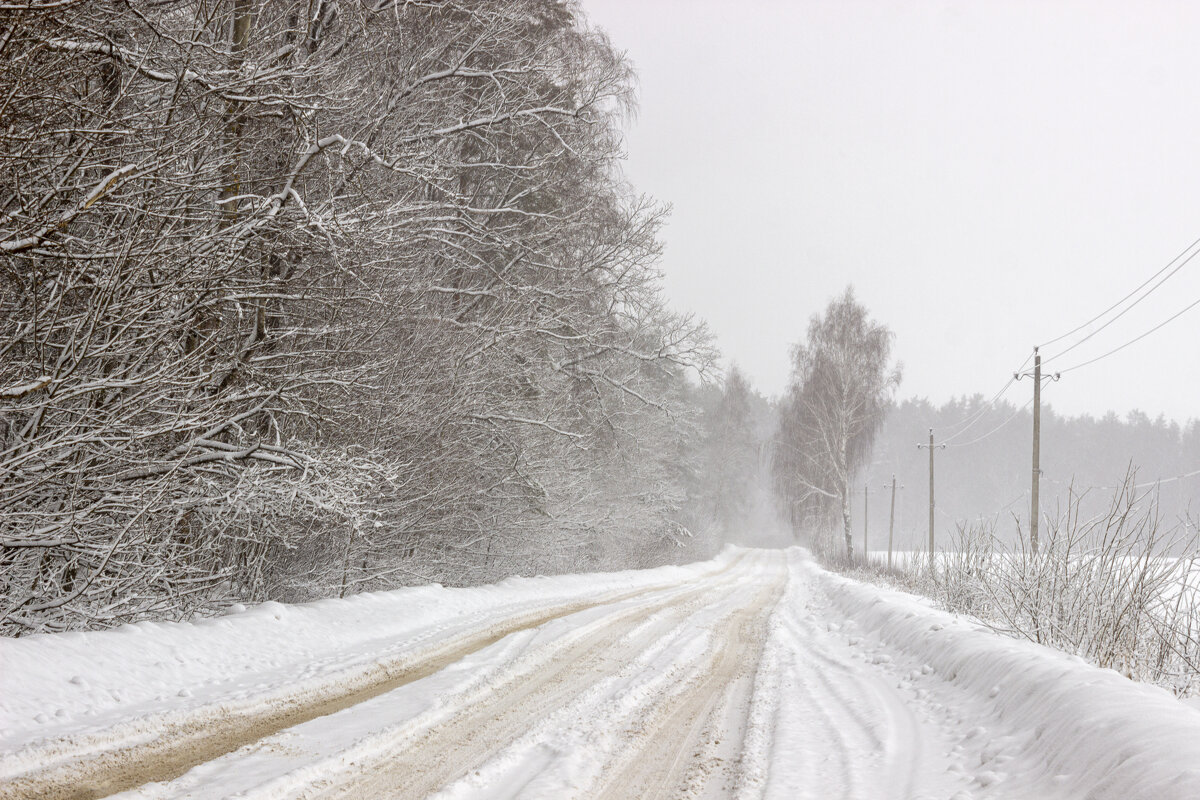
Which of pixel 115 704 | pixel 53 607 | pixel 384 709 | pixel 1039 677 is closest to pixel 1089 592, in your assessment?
pixel 1039 677

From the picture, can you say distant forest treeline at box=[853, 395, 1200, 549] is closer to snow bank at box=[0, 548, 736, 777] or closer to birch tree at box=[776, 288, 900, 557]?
birch tree at box=[776, 288, 900, 557]

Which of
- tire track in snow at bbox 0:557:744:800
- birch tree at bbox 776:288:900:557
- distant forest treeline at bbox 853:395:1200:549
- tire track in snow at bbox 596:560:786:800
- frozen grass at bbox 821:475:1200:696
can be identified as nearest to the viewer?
tire track in snow at bbox 0:557:744:800

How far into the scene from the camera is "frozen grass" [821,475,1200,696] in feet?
18.5

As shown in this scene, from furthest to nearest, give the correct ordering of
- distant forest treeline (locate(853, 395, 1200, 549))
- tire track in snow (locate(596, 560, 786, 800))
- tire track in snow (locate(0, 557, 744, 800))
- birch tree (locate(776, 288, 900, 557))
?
distant forest treeline (locate(853, 395, 1200, 549)) < birch tree (locate(776, 288, 900, 557)) < tire track in snow (locate(596, 560, 786, 800)) < tire track in snow (locate(0, 557, 744, 800))

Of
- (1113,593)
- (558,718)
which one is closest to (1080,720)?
(558,718)

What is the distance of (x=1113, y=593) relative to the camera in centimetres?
620

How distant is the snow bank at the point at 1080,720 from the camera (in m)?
2.95

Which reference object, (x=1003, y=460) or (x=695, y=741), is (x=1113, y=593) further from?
(x=1003, y=460)

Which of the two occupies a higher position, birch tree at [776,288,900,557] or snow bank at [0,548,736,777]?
birch tree at [776,288,900,557]

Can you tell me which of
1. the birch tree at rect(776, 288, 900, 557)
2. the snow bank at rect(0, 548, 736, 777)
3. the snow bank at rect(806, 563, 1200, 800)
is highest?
the birch tree at rect(776, 288, 900, 557)

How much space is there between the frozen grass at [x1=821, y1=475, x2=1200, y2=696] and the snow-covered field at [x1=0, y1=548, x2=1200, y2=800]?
59 centimetres

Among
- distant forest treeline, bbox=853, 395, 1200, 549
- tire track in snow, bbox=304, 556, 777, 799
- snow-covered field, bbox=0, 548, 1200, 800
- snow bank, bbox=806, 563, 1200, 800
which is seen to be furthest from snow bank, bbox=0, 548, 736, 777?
distant forest treeline, bbox=853, 395, 1200, 549

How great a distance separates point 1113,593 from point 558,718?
481 cm

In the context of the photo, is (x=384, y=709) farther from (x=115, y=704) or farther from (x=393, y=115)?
(x=393, y=115)
